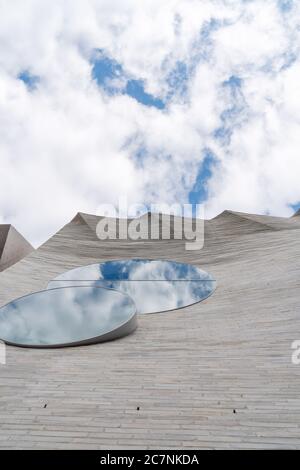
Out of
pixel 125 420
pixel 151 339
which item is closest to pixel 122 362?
pixel 151 339

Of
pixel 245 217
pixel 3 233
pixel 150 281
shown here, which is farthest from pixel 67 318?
pixel 245 217

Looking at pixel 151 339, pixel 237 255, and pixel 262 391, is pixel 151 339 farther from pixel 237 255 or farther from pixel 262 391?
pixel 237 255

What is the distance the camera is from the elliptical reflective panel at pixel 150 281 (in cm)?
866

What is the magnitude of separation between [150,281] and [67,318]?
3987mm

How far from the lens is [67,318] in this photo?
259 inches

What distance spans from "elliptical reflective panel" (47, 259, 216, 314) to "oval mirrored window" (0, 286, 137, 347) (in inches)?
48.2

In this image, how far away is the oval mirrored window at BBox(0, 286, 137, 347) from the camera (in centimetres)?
603

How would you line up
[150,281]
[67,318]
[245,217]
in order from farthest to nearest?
[245,217] → [150,281] → [67,318]

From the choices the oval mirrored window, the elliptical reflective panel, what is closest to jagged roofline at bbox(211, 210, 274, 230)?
the elliptical reflective panel

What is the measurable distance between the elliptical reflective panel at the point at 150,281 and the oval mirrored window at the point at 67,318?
122 cm

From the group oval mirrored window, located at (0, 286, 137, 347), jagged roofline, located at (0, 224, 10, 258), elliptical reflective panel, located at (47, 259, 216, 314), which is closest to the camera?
oval mirrored window, located at (0, 286, 137, 347)

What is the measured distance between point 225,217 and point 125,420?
560 inches

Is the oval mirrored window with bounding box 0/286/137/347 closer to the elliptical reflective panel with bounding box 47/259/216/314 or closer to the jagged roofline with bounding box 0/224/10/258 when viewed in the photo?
the elliptical reflective panel with bounding box 47/259/216/314

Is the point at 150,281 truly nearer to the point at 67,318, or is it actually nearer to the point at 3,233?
the point at 67,318
